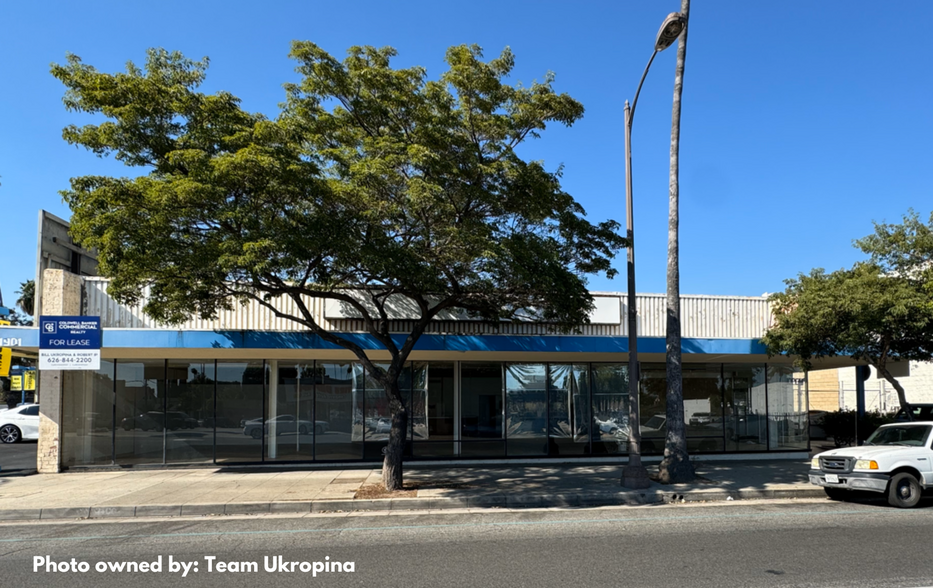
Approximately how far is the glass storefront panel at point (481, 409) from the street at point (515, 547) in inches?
269

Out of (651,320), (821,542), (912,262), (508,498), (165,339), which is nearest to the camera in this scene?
(821,542)

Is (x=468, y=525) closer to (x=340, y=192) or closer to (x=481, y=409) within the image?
(x=340, y=192)

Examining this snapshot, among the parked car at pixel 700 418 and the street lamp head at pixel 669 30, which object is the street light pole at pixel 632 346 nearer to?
the street lamp head at pixel 669 30

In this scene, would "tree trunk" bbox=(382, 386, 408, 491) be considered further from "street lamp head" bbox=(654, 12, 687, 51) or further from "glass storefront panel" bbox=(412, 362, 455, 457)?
"street lamp head" bbox=(654, 12, 687, 51)

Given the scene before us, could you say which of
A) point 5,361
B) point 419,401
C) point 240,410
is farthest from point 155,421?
point 419,401

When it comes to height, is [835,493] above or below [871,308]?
below

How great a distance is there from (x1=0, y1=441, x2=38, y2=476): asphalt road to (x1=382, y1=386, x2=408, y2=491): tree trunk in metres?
9.98

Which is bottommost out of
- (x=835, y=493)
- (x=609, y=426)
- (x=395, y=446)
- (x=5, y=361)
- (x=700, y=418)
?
(x=835, y=493)

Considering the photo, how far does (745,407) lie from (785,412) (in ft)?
4.07

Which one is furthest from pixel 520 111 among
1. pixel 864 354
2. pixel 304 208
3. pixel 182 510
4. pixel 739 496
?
pixel 864 354

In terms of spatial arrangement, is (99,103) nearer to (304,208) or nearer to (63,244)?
(304,208)

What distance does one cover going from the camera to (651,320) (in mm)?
18469

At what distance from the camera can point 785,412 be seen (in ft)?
65.7

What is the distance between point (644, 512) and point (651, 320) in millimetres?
7989
